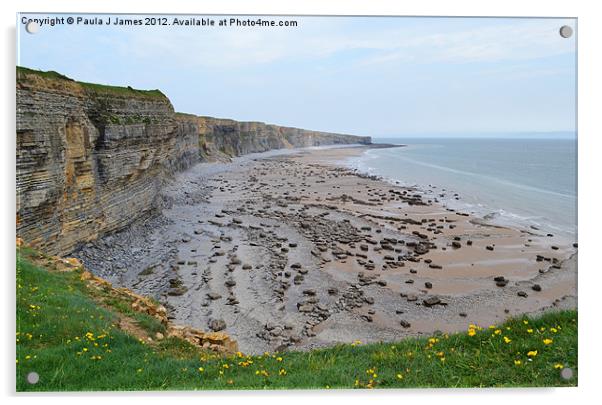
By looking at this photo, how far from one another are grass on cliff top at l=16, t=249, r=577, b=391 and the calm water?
→ 113 inches

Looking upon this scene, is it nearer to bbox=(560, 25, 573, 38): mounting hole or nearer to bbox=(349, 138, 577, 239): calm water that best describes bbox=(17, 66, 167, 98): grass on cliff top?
bbox=(349, 138, 577, 239): calm water

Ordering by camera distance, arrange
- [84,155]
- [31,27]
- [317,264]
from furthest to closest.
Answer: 1. [317,264]
2. [84,155]
3. [31,27]

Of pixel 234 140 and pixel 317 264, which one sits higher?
pixel 234 140

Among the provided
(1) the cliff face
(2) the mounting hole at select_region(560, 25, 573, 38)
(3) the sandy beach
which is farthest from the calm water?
(1) the cliff face

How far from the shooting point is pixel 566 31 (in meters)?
7.54

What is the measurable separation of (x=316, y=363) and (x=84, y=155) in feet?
38.8

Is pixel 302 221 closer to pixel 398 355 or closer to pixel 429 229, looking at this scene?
pixel 429 229

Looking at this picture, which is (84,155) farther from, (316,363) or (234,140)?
(234,140)

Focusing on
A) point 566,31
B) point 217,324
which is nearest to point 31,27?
point 217,324

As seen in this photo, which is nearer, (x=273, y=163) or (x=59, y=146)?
(x=59, y=146)

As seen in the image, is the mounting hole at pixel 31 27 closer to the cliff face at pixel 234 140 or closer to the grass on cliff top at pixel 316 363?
the grass on cliff top at pixel 316 363

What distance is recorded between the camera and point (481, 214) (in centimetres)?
1964
